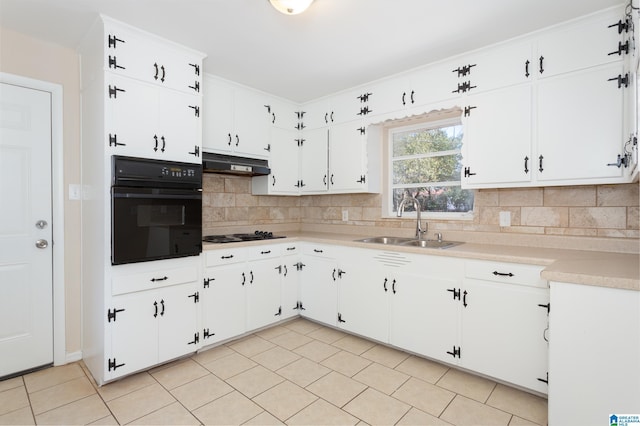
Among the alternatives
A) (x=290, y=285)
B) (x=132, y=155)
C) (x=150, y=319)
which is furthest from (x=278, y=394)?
(x=132, y=155)

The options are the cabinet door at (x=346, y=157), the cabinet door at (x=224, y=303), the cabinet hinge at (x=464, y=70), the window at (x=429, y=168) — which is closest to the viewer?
the cabinet hinge at (x=464, y=70)

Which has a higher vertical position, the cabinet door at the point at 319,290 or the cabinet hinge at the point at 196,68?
the cabinet hinge at the point at 196,68

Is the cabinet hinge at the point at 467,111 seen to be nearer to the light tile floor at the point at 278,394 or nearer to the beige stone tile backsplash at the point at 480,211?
the beige stone tile backsplash at the point at 480,211

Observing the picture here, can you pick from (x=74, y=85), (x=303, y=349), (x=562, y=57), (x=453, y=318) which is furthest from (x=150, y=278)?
(x=562, y=57)

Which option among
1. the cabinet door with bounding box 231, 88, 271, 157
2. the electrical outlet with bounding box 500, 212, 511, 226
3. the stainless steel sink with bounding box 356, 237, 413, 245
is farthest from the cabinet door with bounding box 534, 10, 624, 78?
the cabinet door with bounding box 231, 88, 271, 157

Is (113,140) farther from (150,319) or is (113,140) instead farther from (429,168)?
(429,168)

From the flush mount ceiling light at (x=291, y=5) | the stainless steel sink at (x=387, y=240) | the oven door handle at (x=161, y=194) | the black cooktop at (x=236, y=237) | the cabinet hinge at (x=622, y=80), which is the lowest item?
the stainless steel sink at (x=387, y=240)

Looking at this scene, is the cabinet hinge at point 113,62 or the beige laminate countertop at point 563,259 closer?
the beige laminate countertop at point 563,259

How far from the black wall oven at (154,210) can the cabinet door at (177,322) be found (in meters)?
0.30

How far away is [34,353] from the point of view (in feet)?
7.93

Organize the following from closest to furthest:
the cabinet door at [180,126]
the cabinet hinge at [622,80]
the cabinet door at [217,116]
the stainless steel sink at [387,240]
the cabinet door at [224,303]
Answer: the cabinet hinge at [622,80] < the cabinet door at [180,126] < the cabinet door at [224,303] < the cabinet door at [217,116] < the stainless steel sink at [387,240]

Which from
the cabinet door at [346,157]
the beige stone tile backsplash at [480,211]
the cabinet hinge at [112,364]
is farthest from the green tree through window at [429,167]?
the cabinet hinge at [112,364]

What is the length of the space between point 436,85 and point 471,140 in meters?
0.58

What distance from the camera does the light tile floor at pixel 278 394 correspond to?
6.12 ft
